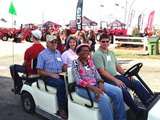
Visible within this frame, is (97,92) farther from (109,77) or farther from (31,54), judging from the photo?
(31,54)

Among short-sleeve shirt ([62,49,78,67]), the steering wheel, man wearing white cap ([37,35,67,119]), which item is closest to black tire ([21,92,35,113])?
man wearing white cap ([37,35,67,119])

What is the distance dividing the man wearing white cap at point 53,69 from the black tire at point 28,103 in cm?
63

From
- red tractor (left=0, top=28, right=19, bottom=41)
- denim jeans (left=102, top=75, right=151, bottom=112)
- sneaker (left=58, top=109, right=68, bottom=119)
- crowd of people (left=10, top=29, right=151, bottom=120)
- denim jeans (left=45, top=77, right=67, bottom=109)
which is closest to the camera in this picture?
crowd of people (left=10, top=29, right=151, bottom=120)

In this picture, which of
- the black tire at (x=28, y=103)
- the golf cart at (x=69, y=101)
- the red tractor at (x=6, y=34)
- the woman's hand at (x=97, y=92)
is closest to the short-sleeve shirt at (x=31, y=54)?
the golf cart at (x=69, y=101)

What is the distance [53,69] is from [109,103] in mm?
1455

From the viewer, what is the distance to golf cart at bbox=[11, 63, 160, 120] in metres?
3.53

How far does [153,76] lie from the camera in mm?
8523

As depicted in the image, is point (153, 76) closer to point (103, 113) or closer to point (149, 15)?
point (103, 113)

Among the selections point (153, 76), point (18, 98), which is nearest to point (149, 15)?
point (153, 76)

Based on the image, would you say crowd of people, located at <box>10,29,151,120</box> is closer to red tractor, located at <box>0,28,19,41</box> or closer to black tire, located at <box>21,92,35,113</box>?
black tire, located at <box>21,92,35,113</box>

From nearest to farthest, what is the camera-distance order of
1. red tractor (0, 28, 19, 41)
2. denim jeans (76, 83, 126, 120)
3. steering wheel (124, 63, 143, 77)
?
denim jeans (76, 83, 126, 120) → steering wheel (124, 63, 143, 77) → red tractor (0, 28, 19, 41)

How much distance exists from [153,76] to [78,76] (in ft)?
17.3

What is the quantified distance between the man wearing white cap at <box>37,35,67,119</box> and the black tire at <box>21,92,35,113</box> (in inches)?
25.0

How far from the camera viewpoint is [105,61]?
4402 millimetres
